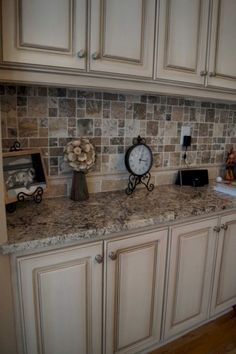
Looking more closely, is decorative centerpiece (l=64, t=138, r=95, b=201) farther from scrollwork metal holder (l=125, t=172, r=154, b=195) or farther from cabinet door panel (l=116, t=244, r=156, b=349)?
cabinet door panel (l=116, t=244, r=156, b=349)

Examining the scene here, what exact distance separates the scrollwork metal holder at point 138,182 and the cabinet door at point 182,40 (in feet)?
2.03

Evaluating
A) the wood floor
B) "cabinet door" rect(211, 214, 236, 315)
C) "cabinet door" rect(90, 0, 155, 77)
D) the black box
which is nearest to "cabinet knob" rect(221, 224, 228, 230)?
"cabinet door" rect(211, 214, 236, 315)

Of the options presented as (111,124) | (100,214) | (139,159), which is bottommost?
(100,214)

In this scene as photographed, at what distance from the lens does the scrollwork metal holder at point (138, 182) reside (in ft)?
5.36

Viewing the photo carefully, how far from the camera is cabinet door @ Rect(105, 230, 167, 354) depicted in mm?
1207

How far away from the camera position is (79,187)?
1.42 meters

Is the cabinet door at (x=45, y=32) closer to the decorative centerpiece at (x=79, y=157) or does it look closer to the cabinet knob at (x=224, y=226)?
the decorative centerpiece at (x=79, y=157)

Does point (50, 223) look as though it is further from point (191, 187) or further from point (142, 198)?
point (191, 187)

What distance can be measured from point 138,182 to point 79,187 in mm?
428

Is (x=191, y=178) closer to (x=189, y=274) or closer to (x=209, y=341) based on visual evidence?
(x=189, y=274)

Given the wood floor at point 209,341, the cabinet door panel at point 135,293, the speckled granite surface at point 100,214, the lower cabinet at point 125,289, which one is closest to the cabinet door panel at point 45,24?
the speckled granite surface at point 100,214

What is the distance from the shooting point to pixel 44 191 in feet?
4.50

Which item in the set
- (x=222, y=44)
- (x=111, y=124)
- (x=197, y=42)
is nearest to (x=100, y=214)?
(x=111, y=124)

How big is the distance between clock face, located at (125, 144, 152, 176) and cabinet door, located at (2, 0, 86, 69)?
59cm
